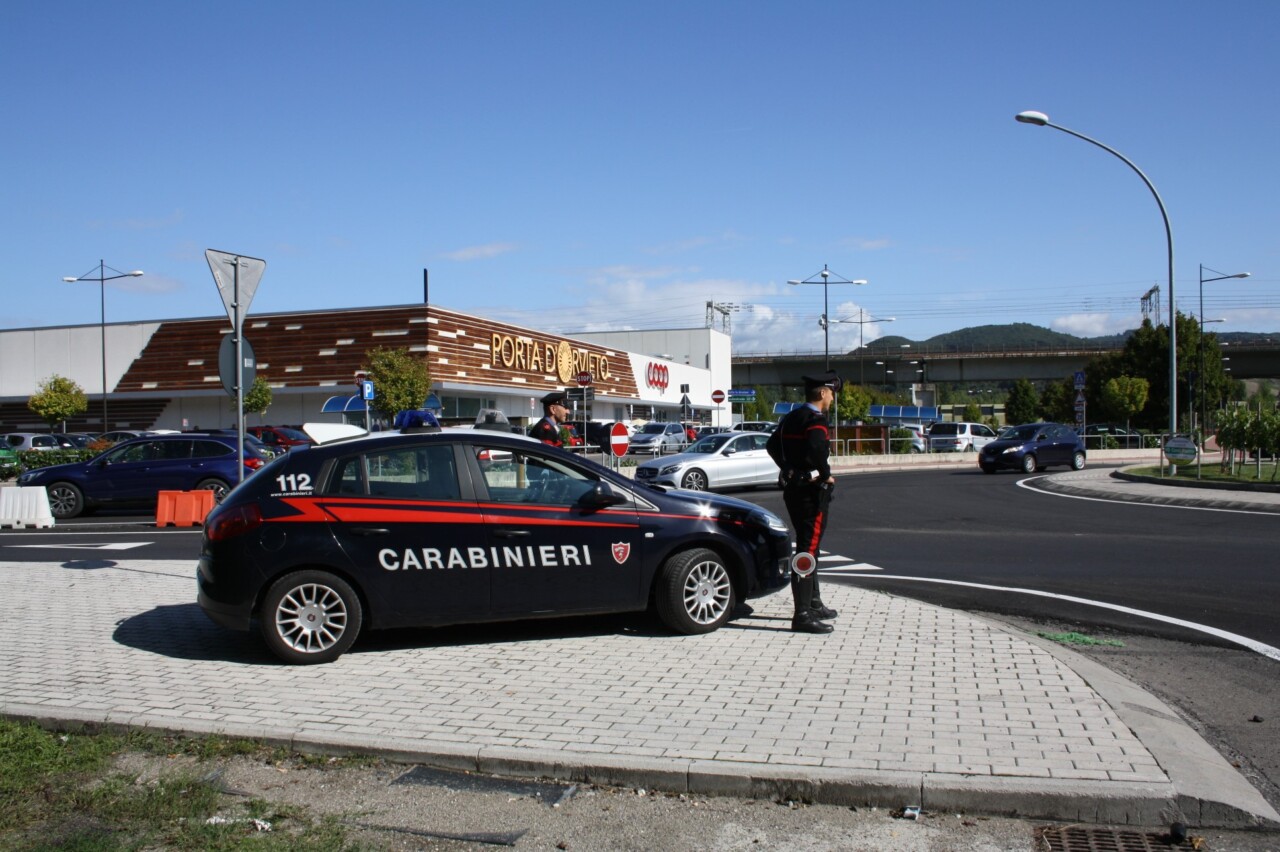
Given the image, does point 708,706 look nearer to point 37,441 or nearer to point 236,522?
point 236,522

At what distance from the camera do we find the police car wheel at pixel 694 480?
24094 millimetres

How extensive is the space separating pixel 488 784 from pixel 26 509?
16656mm

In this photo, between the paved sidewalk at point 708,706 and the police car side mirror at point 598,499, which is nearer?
the paved sidewalk at point 708,706

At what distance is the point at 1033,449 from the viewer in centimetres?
3328

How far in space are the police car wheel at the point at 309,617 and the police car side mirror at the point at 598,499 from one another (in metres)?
1.65

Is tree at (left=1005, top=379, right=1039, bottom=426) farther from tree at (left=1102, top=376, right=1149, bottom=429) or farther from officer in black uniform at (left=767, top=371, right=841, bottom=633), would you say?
officer in black uniform at (left=767, top=371, right=841, bottom=633)

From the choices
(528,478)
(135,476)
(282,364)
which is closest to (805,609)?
(528,478)

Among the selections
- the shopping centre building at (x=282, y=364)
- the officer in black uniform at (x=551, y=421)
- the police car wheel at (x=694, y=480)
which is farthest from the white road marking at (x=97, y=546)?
the shopping centre building at (x=282, y=364)

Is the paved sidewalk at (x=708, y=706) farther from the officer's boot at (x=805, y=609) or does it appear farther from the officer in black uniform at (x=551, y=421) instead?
the officer in black uniform at (x=551, y=421)

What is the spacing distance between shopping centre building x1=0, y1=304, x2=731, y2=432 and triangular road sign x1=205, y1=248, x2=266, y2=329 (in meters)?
33.6

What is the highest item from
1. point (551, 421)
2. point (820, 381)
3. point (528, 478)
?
point (820, 381)

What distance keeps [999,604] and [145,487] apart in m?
16.1

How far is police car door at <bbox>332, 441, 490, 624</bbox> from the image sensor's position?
7039 millimetres

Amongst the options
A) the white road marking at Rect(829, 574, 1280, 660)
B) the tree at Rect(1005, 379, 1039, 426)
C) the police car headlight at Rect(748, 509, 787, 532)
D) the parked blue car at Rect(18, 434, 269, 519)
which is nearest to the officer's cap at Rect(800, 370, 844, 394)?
the police car headlight at Rect(748, 509, 787, 532)
